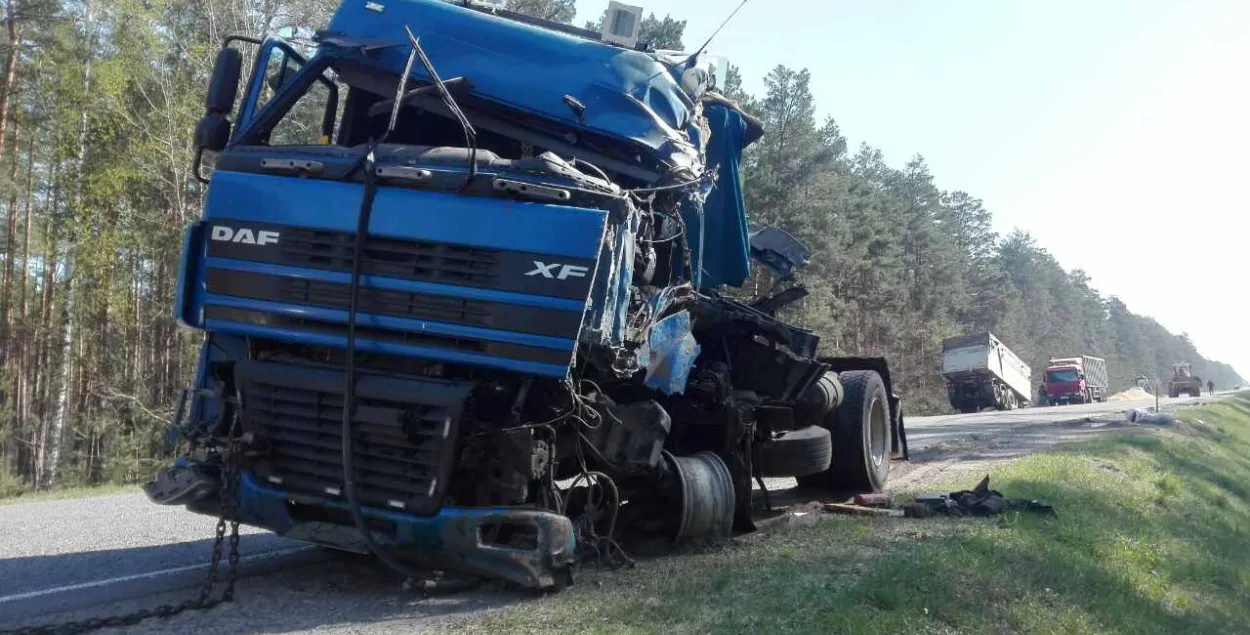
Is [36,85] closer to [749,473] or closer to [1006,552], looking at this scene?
[749,473]

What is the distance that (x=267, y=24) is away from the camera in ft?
65.5

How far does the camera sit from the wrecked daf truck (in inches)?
169

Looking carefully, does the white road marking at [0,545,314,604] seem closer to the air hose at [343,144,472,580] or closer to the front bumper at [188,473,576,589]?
the front bumper at [188,473,576,589]

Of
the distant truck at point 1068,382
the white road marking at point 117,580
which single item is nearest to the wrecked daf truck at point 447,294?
the white road marking at point 117,580

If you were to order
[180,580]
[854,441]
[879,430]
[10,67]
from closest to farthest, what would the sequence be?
[180,580], [854,441], [879,430], [10,67]

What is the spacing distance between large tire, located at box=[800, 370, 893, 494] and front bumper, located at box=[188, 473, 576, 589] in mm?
4343

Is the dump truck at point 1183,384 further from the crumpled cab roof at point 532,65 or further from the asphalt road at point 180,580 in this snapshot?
the asphalt road at point 180,580

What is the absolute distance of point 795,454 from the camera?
7.43 m

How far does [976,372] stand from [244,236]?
39448 millimetres

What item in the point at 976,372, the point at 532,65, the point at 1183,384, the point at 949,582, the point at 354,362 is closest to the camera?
the point at 354,362

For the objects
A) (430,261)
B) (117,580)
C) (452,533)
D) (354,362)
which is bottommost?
(117,580)

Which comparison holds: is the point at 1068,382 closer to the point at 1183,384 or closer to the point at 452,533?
the point at 1183,384

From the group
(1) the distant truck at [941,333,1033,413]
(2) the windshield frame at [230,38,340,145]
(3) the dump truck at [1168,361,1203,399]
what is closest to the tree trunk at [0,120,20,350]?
(2) the windshield frame at [230,38,340,145]

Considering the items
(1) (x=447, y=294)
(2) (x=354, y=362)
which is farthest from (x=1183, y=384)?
(2) (x=354, y=362)
